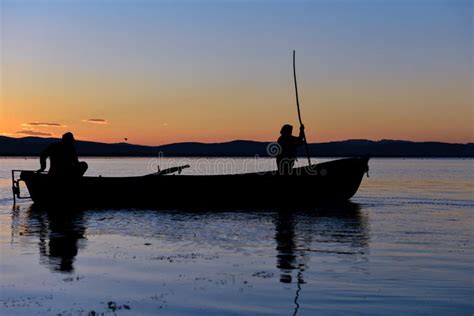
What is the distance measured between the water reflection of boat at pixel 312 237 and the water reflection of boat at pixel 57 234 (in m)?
3.75

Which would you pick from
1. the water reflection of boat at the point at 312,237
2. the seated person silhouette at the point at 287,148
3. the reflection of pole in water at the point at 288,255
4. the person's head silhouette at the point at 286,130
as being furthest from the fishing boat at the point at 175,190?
the reflection of pole in water at the point at 288,255

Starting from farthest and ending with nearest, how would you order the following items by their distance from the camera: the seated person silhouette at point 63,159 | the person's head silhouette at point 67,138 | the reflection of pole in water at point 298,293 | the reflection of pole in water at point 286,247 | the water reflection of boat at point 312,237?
the seated person silhouette at point 63,159 < the person's head silhouette at point 67,138 < the water reflection of boat at point 312,237 < the reflection of pole in water at point 286,247 < the reflection of pole in water at point 298,293

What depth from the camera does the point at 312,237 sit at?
49.6 feet

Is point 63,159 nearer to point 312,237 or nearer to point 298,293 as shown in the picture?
point 312,237

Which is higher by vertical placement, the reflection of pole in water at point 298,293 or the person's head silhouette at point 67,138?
the person's head silhouette at point 67,138

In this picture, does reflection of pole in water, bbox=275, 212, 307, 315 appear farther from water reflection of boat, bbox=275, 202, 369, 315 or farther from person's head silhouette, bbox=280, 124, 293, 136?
person's head silhouette, bbox=280, 124, 293, 136

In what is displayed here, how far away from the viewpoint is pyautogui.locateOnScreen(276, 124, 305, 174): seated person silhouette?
24.5 meters

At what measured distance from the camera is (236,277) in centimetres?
1026

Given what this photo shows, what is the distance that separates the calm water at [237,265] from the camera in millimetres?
8516

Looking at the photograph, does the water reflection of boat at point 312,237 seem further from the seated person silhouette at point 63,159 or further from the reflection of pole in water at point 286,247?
the seated person silhouette at point 63,159

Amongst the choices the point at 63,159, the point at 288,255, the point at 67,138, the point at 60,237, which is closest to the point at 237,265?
the point at 288,255

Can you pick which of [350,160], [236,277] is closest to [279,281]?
[236,277]

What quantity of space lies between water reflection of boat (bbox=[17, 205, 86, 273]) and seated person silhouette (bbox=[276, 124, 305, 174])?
7.63 metres

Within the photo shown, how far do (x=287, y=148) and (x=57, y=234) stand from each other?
11094 millimetres
